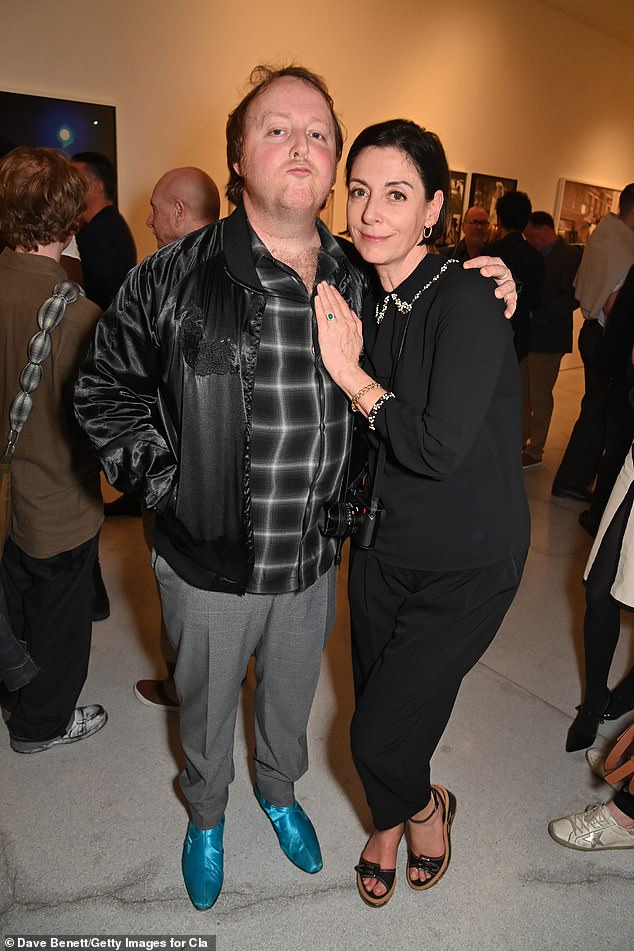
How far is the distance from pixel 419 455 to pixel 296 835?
4.05 ft

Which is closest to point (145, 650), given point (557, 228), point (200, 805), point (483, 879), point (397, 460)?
point (200, 805)

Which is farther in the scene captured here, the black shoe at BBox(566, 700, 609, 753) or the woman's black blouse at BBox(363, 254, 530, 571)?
the black shoe at BBox(566, 700, 609, 753)

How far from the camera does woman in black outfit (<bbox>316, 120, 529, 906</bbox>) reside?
1.48 m

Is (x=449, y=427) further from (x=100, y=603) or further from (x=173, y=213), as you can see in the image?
(x=100, y=603)

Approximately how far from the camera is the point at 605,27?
893cm

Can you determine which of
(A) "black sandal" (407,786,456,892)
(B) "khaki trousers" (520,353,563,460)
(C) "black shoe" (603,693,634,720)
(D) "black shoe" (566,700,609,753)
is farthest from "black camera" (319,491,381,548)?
(B) "khaki trousers" (520,353,563,460)

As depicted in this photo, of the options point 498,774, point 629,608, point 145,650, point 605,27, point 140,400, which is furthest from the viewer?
point 605,27

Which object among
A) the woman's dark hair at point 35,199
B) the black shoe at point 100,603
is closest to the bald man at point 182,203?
the woman's dark hair at point 35,199

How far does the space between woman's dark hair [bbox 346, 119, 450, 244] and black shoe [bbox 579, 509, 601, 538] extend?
10.6 feet

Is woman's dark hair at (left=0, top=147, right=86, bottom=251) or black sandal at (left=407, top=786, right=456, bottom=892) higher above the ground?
woman's dark hair at (left=0, top=147, right=86, bottom=251)

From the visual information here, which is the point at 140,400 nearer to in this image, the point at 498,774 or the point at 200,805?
the point at 200,805

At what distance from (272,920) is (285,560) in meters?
0.96

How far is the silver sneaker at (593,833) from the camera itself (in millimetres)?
2086

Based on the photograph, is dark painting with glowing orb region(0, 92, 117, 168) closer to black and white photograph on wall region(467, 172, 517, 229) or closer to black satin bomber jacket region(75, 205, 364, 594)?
black satin bomber jacket region(75, 205, 364, 594)
